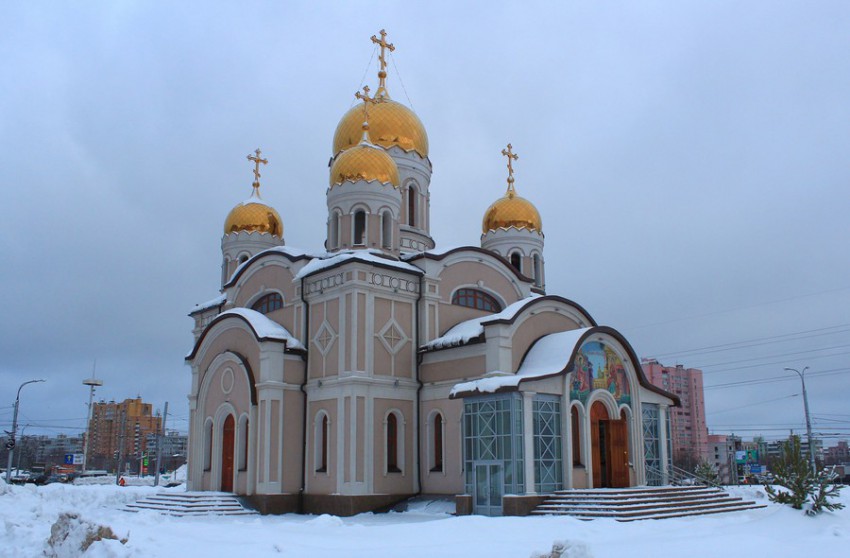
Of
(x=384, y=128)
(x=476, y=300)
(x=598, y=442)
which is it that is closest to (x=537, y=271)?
(x=476, y=300)

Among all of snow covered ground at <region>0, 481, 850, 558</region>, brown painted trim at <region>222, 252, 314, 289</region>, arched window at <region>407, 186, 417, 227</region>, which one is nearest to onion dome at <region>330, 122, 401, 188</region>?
brown painted trim at <region>222, 252, 314, 289</region>

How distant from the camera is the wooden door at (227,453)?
22.7m

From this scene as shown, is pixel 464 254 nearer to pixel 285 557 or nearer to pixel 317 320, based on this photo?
pixel 317 320

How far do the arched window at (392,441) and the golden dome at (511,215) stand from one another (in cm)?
1057

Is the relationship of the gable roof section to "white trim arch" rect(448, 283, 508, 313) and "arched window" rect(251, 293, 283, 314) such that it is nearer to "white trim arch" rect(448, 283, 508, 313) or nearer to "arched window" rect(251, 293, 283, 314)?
"arched window" rect(251, 293, 283, 314)

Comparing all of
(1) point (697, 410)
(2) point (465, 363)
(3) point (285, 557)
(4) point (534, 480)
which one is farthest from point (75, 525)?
(1) point (697, 410)

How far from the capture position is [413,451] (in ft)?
70.2

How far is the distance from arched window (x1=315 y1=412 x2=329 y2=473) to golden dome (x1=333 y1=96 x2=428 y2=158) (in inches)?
383

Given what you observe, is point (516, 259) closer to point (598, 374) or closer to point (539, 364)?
point (598, 374)

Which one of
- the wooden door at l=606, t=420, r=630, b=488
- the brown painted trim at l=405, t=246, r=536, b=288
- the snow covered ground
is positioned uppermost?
the brown painted trim at l=405, t=246, r=536, b=288

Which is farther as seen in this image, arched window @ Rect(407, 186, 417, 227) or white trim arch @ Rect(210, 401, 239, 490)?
arched window @ Rect(407, 186, 417, 227)

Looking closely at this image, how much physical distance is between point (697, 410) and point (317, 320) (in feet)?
A: 193

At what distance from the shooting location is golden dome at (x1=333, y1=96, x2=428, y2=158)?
88.8 ft

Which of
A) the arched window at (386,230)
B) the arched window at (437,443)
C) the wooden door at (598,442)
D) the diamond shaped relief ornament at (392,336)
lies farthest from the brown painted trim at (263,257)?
the wooden door at (598,442)
